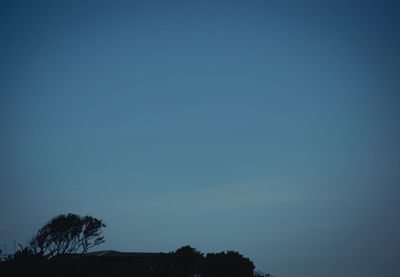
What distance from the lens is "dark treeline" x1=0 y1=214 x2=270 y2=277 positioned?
36625 mm

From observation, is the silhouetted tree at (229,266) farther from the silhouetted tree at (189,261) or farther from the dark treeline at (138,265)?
the silhouetted tree at (189,261)

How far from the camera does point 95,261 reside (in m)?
50.7

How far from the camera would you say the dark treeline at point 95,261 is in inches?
1442

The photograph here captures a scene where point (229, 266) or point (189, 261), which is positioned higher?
point (189, 261)

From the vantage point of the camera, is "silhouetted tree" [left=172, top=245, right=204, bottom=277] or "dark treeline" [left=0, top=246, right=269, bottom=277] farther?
"silhouetted tree" [left=172, top=245, right=204, bottom=277]

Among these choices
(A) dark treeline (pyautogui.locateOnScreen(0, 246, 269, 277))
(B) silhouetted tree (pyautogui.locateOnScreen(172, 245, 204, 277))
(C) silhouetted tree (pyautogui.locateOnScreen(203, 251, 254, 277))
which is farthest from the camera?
(C) silhouetted tree (pyautogui.locateOnScreen(203, 251, 254, 277))

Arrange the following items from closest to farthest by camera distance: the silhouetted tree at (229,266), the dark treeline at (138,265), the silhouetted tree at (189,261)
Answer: the dark treeline at (138,265)
the silhouetted tree at (189,261)
the silhouetted tree at (229,266)

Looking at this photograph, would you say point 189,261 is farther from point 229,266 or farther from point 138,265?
point 229,266

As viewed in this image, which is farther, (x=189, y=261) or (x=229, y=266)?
(x=229, y=266)

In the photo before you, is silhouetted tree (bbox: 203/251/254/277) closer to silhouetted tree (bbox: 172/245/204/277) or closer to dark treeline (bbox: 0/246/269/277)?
dark treeline (bbox: 0/246/269/277)

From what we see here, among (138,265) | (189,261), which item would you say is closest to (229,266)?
(189,261)

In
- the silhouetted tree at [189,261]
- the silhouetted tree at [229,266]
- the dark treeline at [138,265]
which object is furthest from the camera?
the silhouetted tree at [229,266]

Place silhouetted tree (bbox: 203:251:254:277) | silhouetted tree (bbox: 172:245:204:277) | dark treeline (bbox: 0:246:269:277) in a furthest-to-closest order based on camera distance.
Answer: silhouetted tree (bbox: 203:251:254:277) < silhouetted tree (bbox: 172:245:204:277) < dark treeline (bbox: 0:246:269:277)

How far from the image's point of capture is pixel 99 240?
61156mm
